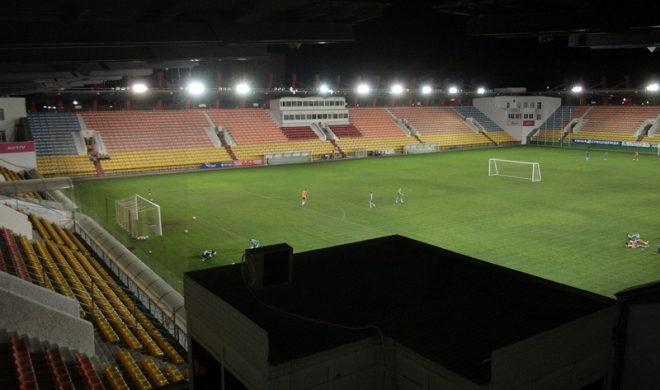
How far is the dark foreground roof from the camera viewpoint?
6266 mm

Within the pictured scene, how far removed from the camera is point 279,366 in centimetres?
569

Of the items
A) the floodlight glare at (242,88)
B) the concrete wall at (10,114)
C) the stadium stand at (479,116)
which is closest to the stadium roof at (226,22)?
the concrete wall at (10,114)

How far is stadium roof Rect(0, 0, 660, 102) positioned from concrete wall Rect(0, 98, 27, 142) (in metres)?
34.3

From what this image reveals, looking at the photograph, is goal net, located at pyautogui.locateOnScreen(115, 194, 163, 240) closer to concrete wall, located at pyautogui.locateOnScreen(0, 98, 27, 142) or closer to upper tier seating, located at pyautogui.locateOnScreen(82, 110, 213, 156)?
concrete wall, located at pyautogui.locateOnScreen(0, 98, 27, 142)

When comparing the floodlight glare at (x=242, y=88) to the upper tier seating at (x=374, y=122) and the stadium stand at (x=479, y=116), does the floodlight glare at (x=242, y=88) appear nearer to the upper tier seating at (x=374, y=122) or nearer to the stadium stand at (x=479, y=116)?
the upper tier seating at (x=374, y=122)

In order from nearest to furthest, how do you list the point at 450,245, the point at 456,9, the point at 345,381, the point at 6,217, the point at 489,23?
the point at 345,381 → the point at 456,9 → the point at 489,23 → the point at 6,217 → the point at 450,245

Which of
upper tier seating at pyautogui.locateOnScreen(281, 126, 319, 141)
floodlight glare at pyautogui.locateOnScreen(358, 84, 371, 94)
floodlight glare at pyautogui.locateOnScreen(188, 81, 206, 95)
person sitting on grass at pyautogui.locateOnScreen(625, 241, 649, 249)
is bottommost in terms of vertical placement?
person sitting on grass at pyautogui.locateOnScreen(625, 241, 649, 249)

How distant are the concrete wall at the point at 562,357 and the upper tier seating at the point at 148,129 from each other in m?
45.3

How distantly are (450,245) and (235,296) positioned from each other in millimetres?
14968

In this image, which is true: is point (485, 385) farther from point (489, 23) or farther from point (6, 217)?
point (6, 217)

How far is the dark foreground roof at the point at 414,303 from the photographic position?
20.6 ft

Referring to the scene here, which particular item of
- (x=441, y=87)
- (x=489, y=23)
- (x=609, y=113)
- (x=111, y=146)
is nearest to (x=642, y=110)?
(x=609, y=113)

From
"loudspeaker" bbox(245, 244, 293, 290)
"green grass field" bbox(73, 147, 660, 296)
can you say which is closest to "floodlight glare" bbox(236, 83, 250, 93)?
"green grass field" bbox(73, 147, 660, 296)

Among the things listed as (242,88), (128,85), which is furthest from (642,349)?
(242,88)
